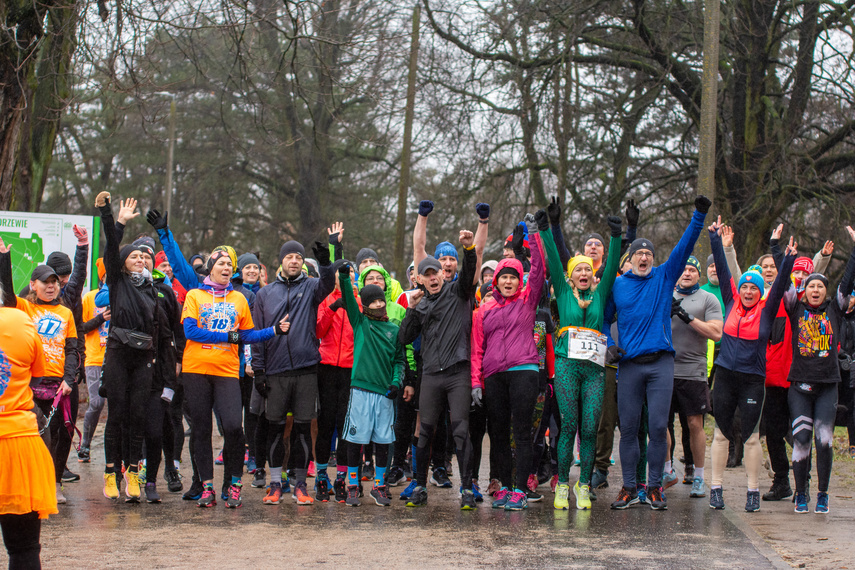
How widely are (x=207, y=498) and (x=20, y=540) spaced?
2.86 m

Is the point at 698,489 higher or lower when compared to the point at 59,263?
lower

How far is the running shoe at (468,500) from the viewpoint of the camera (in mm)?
6953

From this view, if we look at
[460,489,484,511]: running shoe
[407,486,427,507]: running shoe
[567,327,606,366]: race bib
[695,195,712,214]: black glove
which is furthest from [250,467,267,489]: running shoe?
[695,195,712,214]: black glove

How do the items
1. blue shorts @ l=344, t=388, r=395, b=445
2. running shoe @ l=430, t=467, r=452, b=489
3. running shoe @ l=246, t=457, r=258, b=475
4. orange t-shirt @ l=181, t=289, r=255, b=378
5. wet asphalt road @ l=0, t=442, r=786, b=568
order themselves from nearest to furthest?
wet asphalt road @ l=0, t=442, r=786, b=568
orange t-shirt @ l=181, t=289, r=255, b=378
blue shorts @ l=344, t=388, r=395, b=445
running shoe @ l=430, t=467, r=452, b=489
running shoe @ l=246, t=457, r=258, b=475

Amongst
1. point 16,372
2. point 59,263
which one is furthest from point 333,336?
point 16,372

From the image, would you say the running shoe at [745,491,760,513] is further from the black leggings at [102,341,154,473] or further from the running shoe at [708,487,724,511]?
the black leggings at [102,341,154,473]

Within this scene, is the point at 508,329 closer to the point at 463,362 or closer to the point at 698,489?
the point at 463,362

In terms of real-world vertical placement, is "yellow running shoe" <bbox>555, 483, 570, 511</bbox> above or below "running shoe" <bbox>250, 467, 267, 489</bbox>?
above

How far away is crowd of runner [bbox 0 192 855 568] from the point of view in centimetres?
700

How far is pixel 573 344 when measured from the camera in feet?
22.9

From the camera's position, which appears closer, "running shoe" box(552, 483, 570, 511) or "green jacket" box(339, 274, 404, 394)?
"running shoe" box(552, 483, 570, 511)

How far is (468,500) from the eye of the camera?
22.8 ft

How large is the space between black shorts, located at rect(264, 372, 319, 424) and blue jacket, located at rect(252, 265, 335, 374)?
0.23ft

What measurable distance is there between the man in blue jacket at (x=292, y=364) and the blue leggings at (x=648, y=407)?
2.38 meters
